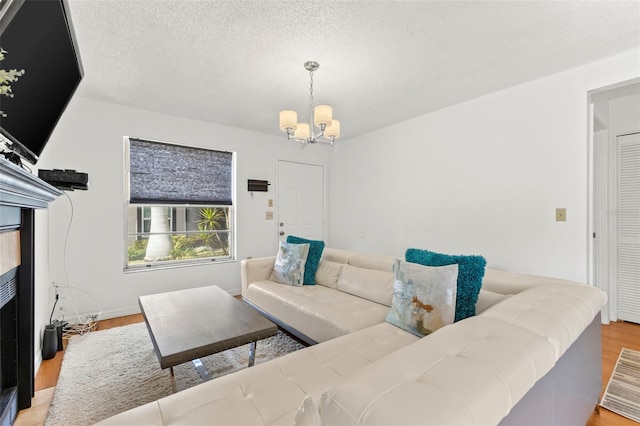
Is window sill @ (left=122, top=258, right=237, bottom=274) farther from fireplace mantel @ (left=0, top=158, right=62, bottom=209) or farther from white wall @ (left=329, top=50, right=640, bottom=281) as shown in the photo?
white wall @ (left=329, top=50, right=640, bottom=281)

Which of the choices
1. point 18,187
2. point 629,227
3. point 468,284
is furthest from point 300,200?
point 629,227

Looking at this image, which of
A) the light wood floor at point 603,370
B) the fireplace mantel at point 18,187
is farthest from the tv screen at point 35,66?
the light wood floor at point 603,370

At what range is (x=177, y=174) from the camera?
3717 millimetres

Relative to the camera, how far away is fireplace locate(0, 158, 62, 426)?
4.75 feet

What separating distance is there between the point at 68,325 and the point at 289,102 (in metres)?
3.27

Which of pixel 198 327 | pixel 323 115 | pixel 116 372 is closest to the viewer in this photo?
pixel 198 327

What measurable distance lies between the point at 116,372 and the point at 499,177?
3.79m

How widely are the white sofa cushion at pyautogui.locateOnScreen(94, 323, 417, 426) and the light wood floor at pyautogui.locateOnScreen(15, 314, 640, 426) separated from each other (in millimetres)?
1248

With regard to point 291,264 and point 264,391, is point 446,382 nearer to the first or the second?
point 264,391

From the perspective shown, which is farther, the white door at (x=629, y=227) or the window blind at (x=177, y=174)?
the window blind at (x=177, y=174)

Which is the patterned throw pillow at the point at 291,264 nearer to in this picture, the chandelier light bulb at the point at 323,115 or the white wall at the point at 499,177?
the chandelier light bulb at the point at 323,115

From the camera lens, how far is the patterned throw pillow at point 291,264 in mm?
2828

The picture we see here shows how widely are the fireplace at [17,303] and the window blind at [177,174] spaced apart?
1.76m

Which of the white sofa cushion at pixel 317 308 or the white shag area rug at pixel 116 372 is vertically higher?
the white sofa cushion at pixel 317 308
